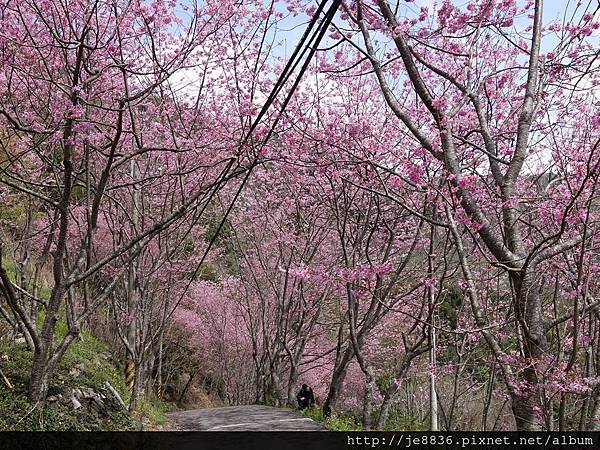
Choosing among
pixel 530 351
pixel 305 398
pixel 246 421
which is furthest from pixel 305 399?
pixel 530 351

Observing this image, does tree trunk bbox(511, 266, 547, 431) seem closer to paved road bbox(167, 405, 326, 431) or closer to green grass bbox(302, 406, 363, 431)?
paved road bbox(167, 405, 326, 431)

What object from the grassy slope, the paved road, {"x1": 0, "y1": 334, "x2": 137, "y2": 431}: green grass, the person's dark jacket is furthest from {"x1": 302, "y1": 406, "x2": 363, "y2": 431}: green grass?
{"x1": 0, "y1": 334, "x2": 137, "y2": 431}: green grass

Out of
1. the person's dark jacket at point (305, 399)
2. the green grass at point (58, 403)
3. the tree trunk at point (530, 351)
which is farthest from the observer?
the person's dark jacket at point (305, 399)

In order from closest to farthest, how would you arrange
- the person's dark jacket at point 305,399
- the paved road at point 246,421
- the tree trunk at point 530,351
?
1. the tree trunk at point 530,351
2. the paved road at point 246,421
3. the person's dark jacket at point 305,399

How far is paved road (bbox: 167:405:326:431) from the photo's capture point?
993 centimetres

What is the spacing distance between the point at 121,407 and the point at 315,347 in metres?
10.2

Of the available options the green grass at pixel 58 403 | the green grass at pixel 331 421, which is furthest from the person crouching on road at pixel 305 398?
the green grass at pixel 58 403

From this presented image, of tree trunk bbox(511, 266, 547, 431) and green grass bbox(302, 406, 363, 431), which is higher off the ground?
tree trunk bbox(511, 266, 547, 431)

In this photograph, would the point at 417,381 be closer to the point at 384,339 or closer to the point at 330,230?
the point at 384,339

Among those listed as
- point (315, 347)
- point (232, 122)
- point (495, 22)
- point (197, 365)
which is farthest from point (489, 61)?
point (197, 365)

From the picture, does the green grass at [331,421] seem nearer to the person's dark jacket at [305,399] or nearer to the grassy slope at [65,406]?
the person's dark jacket at [305,399]

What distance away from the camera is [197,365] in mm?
20484

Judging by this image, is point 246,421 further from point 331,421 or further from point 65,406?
point 65,406

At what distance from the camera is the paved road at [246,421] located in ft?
32.6
